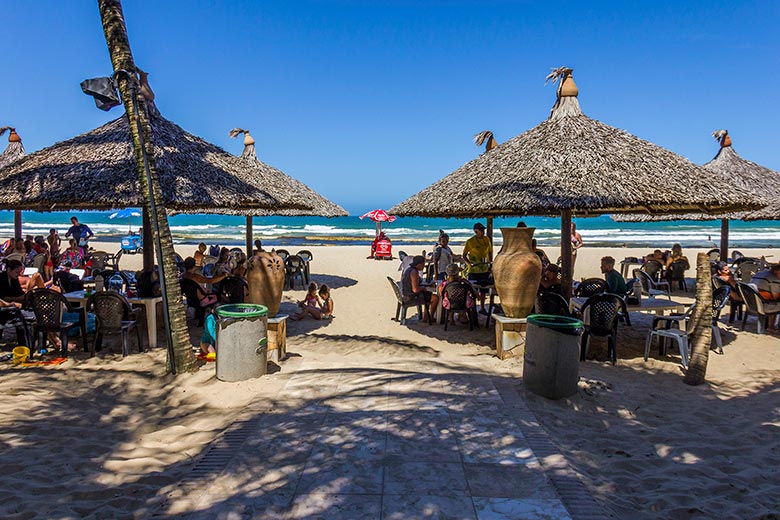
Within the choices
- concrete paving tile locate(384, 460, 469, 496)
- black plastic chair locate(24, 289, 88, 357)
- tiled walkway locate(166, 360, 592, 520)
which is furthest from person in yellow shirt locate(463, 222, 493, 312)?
black plastic chair locate(24, 289, 88, 357)

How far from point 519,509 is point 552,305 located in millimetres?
3985

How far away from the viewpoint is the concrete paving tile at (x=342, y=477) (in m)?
2.98

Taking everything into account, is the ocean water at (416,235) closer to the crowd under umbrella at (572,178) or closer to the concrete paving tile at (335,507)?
the crowd under umbrella at (572,178)

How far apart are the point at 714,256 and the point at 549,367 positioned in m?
11.8

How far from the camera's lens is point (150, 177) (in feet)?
17.4

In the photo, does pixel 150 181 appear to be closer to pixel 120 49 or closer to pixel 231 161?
pixel 120 49

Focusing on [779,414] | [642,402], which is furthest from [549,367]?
[779,414]

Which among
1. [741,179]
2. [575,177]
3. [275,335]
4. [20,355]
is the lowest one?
[20,355]

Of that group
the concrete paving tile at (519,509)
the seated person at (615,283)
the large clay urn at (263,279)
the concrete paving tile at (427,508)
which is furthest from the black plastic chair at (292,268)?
the concrete paving tile at (519,509)

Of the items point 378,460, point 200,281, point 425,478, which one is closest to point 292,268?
point 200,281

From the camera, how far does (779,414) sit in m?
4.60

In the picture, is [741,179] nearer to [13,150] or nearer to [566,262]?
[566,262]

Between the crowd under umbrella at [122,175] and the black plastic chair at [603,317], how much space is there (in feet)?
16.1

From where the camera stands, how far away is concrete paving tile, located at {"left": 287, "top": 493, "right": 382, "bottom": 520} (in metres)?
2.70
